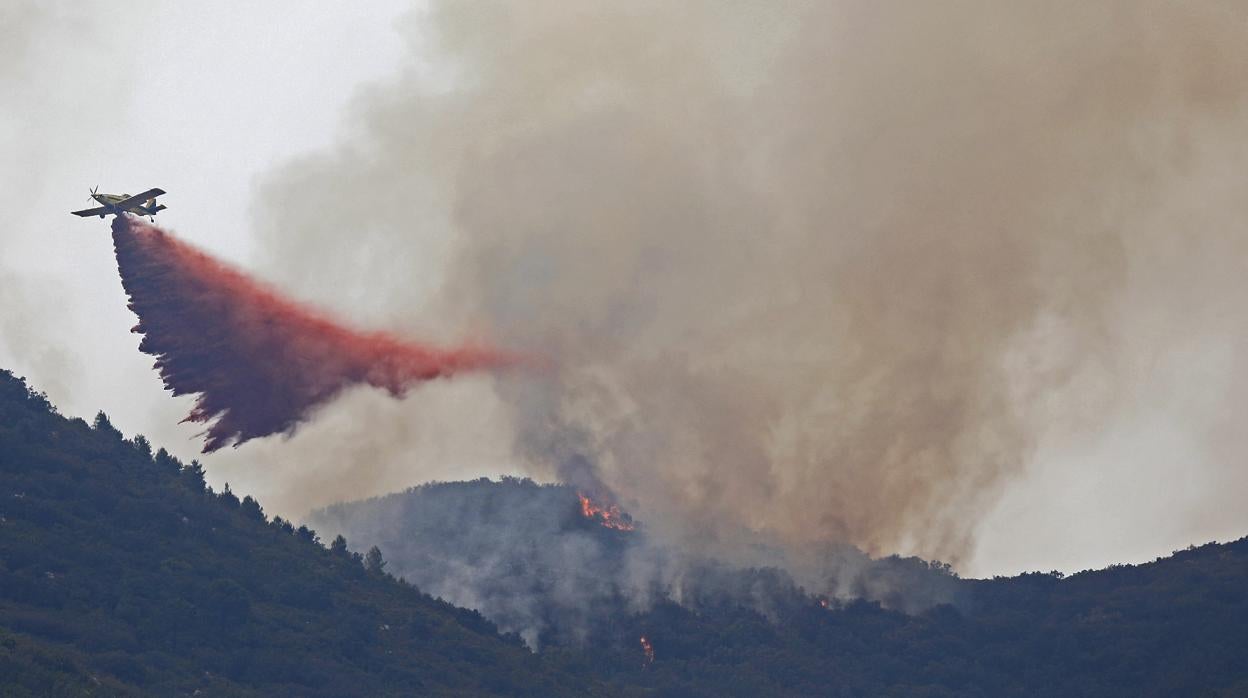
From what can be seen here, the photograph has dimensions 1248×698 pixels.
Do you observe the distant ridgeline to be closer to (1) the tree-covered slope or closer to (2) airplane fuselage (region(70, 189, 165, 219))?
(1) the tree-covered slope

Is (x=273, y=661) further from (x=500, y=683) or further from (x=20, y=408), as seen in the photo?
(x=20, y=408)

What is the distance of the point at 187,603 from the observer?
174m

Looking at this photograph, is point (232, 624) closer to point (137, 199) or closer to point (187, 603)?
point (187, 603)

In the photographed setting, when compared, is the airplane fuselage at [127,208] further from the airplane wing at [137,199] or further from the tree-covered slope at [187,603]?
the tree-covered slope at [187,603]

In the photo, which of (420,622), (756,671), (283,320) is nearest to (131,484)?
(420,622)

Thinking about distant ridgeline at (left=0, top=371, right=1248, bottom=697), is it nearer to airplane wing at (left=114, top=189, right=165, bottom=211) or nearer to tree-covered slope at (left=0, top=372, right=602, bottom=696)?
tree-covered slope at (left=0, top=372, right=602, bottom=696)

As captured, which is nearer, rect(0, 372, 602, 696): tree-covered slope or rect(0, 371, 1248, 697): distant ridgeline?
rect(0, 372, 602, 696): tree-covered slope

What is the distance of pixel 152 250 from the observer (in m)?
156

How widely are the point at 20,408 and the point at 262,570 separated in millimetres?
26925

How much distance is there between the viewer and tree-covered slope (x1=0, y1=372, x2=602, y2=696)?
161750 millimetres

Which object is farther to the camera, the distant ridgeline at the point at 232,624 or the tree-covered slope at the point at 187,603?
the distant ridgeline at the point at 232,624

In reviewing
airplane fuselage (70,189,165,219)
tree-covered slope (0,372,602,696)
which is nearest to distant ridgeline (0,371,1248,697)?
tree-covered slope (0,372,602,696)

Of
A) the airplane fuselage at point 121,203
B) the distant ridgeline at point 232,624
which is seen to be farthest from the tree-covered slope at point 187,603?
the airplane fuselage at point 121,203

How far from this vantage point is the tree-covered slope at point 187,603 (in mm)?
161750
